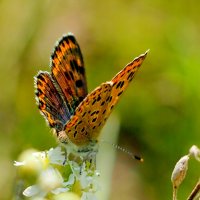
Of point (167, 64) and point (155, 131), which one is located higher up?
point (167, 64)

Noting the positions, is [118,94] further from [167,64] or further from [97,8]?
[97,8]

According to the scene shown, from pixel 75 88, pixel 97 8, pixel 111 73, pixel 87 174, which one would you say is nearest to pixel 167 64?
pixel 111 73

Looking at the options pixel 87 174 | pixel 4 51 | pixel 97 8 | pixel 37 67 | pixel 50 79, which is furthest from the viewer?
pixel 97 8

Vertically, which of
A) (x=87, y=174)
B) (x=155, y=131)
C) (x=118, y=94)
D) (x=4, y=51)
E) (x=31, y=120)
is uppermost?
(x=4, y=51)

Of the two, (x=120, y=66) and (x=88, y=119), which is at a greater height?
(x=120, y=66)

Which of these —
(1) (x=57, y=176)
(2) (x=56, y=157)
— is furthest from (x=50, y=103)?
(1) (x=57, y=176)

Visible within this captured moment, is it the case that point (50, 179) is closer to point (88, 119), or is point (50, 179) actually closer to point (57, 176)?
point (57, 176)
